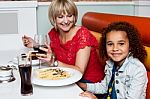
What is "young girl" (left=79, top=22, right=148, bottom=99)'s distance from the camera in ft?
4.57

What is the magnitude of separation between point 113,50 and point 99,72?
1.64 ft

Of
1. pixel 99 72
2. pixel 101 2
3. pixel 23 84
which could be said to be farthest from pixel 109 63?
pixel 101 2

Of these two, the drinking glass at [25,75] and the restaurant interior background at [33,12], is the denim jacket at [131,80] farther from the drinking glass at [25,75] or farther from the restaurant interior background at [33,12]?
the restaurant interior background at [33,12]

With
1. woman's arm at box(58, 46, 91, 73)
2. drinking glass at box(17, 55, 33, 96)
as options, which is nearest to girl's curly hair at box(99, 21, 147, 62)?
woman's arm at box(58, 46, 91, 73)

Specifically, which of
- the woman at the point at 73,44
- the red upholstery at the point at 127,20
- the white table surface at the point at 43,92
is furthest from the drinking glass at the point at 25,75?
the red upholstery at the point at 127,20

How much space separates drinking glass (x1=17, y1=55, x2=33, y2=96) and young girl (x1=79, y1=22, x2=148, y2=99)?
→ 0.50 meters

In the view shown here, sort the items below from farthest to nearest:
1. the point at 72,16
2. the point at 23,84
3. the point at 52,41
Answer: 1. the point at 52,41
2. the point at 72,16
3. the point at 23,84

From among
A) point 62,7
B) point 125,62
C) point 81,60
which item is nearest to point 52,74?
point 81,60

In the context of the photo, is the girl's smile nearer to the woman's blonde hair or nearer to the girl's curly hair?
the girl's curly hair

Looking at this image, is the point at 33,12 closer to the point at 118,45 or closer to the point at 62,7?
the point at 62,7

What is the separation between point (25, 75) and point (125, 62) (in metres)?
0.57

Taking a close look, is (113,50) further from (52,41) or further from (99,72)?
(52,41)

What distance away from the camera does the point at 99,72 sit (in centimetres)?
195

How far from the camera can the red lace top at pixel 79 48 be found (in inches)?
70.9
